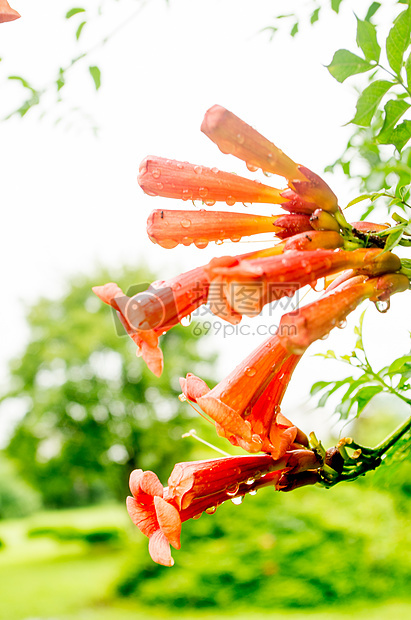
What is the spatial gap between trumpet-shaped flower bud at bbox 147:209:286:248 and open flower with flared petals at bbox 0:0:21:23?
0.53m

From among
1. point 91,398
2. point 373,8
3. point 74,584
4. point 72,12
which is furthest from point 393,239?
point 91,398

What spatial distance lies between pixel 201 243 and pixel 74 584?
73.4ft

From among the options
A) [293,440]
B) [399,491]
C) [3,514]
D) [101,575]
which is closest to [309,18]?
[293,440]

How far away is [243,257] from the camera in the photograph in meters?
1.10

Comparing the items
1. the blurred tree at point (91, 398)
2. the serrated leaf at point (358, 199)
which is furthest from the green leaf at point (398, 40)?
the blurred tree at point (91, 398)

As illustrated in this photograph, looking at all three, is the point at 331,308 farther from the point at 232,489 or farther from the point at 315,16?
the point at 315,16

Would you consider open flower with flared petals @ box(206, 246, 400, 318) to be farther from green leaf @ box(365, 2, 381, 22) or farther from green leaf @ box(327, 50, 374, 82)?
green leaf @ box(365, 2, 381, 22)

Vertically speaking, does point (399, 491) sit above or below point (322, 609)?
above

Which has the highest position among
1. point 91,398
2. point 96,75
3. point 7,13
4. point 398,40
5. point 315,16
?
point 91,398

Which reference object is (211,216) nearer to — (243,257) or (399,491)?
(243,257)

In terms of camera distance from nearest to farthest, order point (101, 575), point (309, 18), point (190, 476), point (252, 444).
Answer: point (252, 444)
point (190, 476)
point (309, 18)
point (101, 575)

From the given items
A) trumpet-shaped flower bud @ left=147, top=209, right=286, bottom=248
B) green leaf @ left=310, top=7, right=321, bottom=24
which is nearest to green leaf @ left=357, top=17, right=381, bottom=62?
trumpet-shaped flower bud @ left=147, top=209, right=286, bottom=248

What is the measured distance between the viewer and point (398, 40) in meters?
1.25

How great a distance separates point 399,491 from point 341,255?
1391cm
